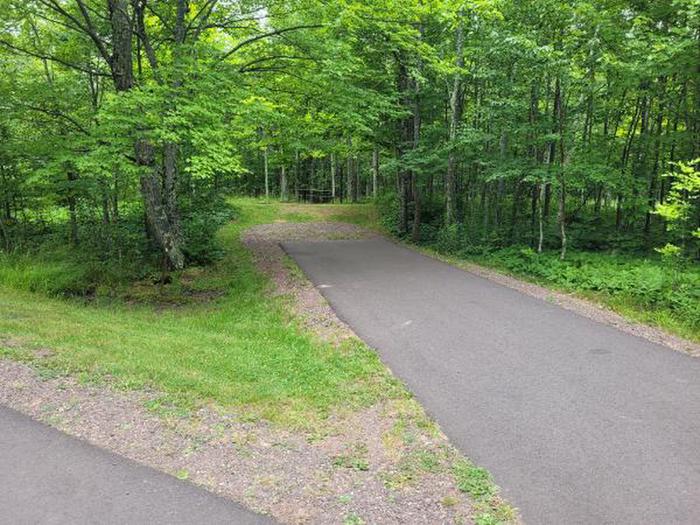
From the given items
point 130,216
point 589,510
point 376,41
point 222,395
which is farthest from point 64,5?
point 589,510

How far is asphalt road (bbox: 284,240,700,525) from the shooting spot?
11.7 feet

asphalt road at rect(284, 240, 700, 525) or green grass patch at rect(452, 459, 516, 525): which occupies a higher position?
green grass patch at rect(452, 459, 516, 525)

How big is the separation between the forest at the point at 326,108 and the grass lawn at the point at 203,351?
2.22 meters

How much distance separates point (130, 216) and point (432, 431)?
47.8ft

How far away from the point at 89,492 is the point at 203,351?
3.03m

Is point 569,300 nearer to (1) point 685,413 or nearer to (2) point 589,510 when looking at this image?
(1) point 685,413

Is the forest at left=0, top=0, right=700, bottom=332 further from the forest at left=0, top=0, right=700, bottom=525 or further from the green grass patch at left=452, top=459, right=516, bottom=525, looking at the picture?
the green grass patch at left=452, top=459, right=516, bottom=525

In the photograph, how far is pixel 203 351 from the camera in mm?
6367

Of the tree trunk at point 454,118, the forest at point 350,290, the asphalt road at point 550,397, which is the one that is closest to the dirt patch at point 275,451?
the forest at point 350,290

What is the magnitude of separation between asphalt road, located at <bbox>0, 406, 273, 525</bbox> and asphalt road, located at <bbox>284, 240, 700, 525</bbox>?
2.24 meters

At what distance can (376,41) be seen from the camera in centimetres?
1417

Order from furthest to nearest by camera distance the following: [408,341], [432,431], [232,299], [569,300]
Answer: [232,299] < [569,300] < [408,341] < [432,431]

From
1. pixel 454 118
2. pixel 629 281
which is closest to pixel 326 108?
pixel 454 118

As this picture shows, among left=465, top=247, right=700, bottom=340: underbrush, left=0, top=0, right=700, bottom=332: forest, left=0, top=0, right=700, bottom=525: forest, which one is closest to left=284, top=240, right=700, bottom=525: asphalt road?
left=0, top=0, right=700, bottom=525: forest
